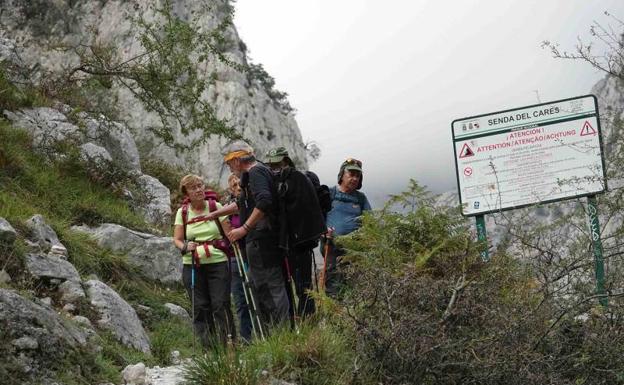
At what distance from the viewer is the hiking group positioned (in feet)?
21.6

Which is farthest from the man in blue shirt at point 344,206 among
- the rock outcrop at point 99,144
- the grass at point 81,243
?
the rock outcrop at point 99,144

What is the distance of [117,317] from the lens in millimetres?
6871

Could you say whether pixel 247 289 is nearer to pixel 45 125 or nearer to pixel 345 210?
pixel 345 210

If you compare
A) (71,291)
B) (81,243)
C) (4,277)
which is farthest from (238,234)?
(81,243)

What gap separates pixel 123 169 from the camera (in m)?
13.2

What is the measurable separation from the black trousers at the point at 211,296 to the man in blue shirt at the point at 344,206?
1.09m

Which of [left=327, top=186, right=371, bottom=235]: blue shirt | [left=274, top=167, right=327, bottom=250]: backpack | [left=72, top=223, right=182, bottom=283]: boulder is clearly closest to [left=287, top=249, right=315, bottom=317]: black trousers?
[left=274, top=167, right=327, bottom=250]: backpack

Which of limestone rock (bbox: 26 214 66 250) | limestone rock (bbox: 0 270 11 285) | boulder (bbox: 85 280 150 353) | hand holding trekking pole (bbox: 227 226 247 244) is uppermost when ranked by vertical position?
limestone rock (bbox: 26 214 66 250)

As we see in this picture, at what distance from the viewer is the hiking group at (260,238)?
6.57m

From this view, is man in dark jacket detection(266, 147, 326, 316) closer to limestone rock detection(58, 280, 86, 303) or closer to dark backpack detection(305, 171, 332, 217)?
dark backpack detection(305, 171, 332, 217)

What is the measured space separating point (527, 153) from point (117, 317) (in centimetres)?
494

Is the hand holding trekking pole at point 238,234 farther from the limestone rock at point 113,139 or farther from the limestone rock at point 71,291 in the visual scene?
the limestone rock at point 113,139

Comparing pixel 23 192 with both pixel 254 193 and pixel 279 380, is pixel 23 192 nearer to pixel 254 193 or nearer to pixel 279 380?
pixel 254 193

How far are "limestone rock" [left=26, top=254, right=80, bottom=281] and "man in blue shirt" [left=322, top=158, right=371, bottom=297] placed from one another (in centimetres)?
258
